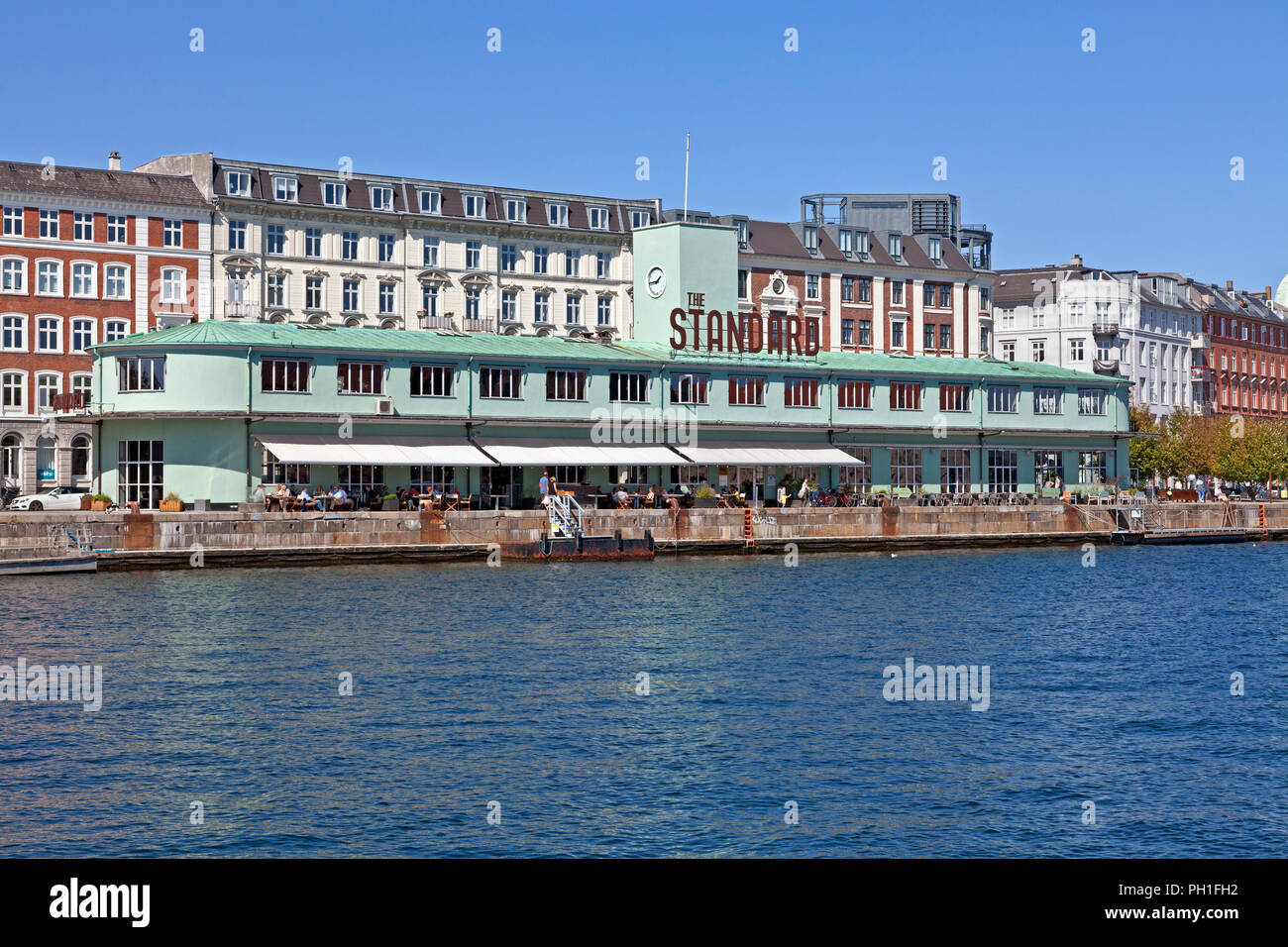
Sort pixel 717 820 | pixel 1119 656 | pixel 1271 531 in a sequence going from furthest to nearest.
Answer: pixel 1271 531, pixel 1119 656, pixel 717 820

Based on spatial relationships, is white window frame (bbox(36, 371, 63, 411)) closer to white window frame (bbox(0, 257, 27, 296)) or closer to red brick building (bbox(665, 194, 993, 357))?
white window frame (bbox(0, 257, 27, 296))

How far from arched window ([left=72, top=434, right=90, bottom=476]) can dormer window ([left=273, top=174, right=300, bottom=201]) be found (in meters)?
19.6

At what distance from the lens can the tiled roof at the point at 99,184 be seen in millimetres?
88688

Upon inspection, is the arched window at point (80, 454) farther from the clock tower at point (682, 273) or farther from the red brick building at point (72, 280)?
the clock tower at point (682, 273)

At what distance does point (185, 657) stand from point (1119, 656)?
23376 mm

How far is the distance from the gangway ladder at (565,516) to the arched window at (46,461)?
1429 inches

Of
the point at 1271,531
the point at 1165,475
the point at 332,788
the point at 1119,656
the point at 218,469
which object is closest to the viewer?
the point at 332,788

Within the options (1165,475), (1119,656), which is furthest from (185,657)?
(1165,475)
